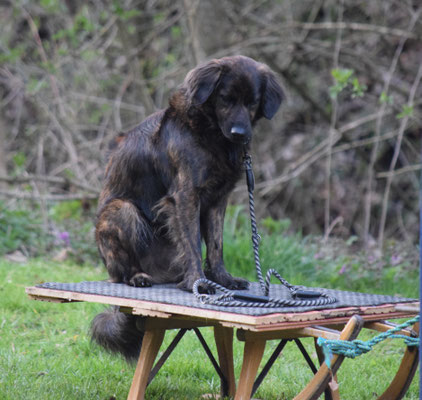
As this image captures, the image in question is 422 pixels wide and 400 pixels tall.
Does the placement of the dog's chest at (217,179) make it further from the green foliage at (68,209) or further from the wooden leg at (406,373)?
the green foliage at (68,209)

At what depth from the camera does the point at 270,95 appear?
11.1ft

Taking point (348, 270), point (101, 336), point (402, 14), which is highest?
point (402, 14)

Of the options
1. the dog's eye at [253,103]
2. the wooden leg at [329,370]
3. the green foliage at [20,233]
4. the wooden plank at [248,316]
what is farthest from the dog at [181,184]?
the green foliage at [20,233]

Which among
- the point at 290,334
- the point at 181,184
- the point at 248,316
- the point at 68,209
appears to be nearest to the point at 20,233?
the point at 68,209

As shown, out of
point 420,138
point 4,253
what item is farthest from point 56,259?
point 420,138

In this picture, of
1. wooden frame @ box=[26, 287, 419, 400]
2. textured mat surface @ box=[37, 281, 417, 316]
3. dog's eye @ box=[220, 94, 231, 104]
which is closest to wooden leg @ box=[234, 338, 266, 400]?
wooden frame @ box=[26, 287, 419, 400]

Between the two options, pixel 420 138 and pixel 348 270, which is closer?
pixel 348 270

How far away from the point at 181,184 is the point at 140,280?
0.52 meters

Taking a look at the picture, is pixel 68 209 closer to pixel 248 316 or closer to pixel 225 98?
pixel 225 98

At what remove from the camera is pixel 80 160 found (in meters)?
7.92

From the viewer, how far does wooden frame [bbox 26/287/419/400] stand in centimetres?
236

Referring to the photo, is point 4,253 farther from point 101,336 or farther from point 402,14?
point 402,14

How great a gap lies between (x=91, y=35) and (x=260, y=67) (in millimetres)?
5989

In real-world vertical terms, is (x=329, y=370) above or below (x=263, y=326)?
below
